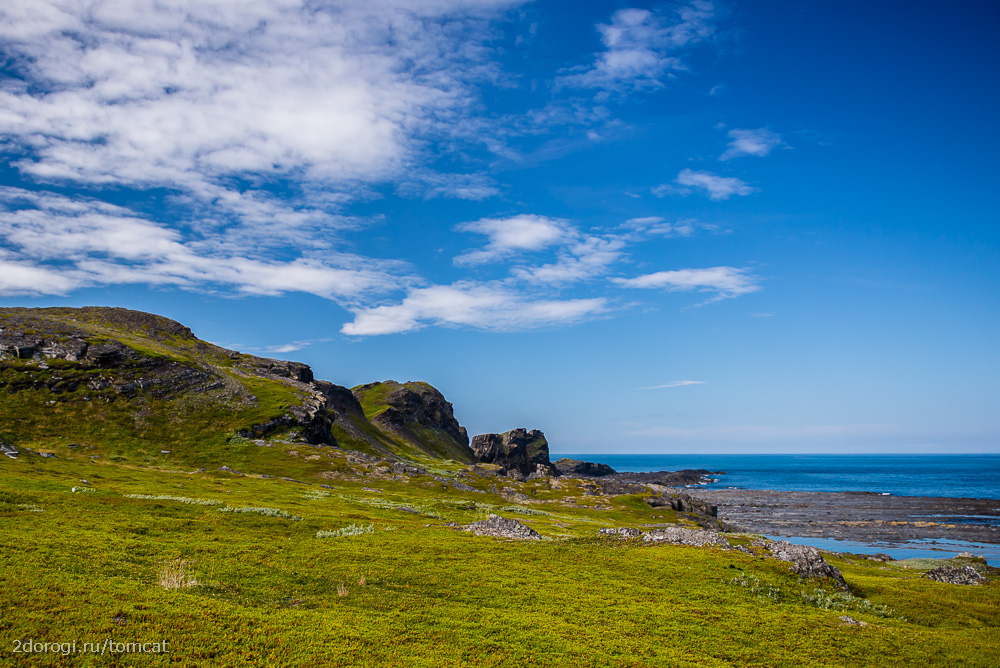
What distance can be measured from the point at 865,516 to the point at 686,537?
4719 inches

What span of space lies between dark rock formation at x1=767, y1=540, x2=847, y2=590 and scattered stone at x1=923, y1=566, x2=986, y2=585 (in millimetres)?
11587

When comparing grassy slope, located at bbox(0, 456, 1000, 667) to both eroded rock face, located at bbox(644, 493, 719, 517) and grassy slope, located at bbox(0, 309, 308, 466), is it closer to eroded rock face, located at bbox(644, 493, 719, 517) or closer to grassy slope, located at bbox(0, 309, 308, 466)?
grassy slope, located at bbox(0, 309, 308, 466)

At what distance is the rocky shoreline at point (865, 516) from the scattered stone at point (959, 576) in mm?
72447

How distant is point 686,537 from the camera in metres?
33.7

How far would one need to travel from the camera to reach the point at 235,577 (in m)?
20.4

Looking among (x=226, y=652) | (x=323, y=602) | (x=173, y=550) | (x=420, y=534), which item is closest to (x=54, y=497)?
(x=173, y=550)

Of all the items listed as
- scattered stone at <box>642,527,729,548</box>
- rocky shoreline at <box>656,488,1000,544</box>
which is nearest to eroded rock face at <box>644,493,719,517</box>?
rocky shoreline at <box>656,488,1000,544</box>

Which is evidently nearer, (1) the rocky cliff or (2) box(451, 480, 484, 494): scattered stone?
(1) the rocky cliff

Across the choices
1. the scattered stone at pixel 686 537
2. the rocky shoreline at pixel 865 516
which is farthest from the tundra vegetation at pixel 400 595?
the rocky shoreline at pixel 865 516

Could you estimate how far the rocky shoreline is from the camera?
97.0 m

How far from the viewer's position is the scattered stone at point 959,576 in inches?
1239

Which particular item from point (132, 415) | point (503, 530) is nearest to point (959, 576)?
point (503, 530)

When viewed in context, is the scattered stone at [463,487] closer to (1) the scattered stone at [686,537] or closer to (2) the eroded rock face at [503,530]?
(2) the eroded rock face at [503,530]

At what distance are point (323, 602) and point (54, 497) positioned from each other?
81.0 feet
